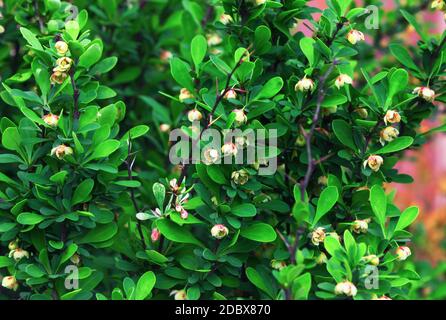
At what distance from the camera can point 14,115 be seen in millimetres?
2215

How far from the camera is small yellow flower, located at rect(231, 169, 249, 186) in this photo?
169cm

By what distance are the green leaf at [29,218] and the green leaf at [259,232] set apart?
0.56 metres

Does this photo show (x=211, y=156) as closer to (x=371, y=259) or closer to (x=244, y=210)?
(x=244, y=210)

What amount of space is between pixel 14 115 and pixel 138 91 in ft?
2.00

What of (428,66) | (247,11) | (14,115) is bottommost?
(14,115)

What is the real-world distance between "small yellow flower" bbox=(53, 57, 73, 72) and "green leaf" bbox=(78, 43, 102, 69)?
0.05 metres

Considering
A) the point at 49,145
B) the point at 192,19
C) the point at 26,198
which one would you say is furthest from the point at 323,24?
the point at 26,198

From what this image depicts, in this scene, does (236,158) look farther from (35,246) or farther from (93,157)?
(35,246)

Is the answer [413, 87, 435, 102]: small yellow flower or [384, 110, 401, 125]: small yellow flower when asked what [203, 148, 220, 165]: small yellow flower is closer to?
[384, 110, 401, 125]: small yellow flower

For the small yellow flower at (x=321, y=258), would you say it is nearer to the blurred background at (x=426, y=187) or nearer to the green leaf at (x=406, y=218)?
the green leaf at (x=406, y=218)

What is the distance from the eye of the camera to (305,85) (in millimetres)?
1712

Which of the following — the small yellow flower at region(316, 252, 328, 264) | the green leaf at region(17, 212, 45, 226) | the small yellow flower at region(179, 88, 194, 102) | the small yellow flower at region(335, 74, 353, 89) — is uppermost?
the small yellow flower at region(335, 74, 353, 89)

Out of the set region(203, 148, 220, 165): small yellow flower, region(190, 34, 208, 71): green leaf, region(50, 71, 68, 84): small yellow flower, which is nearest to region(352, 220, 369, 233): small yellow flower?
region(203, 148, 220, 165): small yellow flower

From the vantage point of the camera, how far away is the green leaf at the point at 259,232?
170cm
